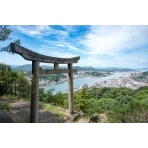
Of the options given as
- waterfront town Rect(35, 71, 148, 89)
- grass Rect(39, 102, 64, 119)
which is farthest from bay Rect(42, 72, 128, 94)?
grass Rect(39, 102, 64, 119)

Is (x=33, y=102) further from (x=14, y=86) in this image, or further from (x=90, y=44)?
(x=14, y=86)

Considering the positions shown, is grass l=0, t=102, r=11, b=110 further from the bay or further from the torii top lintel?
the torii top lintel

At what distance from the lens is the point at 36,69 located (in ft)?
14.5

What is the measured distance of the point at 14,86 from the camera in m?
6.96

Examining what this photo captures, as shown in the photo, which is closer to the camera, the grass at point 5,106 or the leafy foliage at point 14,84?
the grass at point 5,106

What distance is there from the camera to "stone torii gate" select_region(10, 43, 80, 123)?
410 centimetres

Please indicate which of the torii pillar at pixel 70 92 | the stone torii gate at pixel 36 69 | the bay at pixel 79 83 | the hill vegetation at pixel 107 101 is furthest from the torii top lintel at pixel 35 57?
the hill vegetation at pixel 107 101

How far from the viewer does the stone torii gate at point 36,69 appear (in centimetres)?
410

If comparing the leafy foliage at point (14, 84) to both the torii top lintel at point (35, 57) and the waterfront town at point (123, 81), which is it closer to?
the waterfront town at point (123, 81)

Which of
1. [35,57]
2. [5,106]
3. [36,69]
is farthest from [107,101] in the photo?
[5,106]

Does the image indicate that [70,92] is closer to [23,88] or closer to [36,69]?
[36,69]

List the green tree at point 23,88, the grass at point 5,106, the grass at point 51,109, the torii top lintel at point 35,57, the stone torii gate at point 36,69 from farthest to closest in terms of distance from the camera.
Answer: the green tree at point 23,88 < the grass at point 5,106 < the grass at point 51,109 < the stone torii gate at point 36,69 < the torii top lintel at point 35,57
